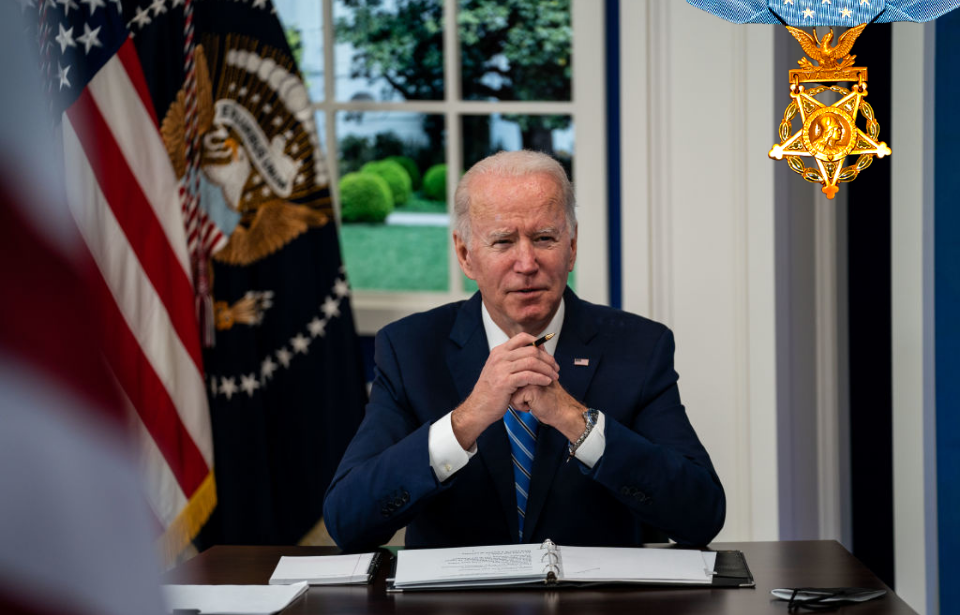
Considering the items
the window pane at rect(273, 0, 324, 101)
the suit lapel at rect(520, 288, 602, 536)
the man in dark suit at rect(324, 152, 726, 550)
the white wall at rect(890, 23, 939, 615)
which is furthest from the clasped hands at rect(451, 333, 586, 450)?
the window pane at rect(273, 0, 324, 101)

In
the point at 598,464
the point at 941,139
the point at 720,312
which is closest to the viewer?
the point at 598,464

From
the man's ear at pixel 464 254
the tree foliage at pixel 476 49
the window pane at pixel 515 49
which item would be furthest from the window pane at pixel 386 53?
the man's ear at pixel 464 254

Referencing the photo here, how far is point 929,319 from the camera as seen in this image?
2.27 meters

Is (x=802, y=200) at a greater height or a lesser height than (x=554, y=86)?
lesser

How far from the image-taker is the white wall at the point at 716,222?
2.68 metres

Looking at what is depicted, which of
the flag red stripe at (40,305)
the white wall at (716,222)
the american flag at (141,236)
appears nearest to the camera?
the flag red stripe at (40,305)

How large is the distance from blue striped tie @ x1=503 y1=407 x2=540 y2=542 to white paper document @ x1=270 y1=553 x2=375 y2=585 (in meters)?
0.31

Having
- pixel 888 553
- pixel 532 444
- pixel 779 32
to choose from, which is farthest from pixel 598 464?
pixel 779 32

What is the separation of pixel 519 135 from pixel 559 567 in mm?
1925

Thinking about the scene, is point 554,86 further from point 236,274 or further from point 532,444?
point 532,444

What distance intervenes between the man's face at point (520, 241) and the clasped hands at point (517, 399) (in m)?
0.21

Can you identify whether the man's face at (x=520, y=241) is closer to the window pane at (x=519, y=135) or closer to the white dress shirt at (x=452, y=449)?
the white dress shirt at (x=452, y=449)

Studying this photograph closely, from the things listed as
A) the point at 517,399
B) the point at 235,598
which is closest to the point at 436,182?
the point at 517,399

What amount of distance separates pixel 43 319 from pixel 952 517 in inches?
95.1
